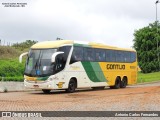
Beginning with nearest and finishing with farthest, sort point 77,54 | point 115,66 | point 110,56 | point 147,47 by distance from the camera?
point 77,54
point 110,56
point 115,66
point 147,47

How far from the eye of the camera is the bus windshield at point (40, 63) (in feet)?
89.0

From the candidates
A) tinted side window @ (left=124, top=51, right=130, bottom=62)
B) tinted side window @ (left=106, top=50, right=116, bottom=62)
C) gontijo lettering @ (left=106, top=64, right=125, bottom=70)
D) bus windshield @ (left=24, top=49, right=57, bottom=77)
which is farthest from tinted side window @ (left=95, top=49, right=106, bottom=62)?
bus windshield @ (left=24, top=49, right=57, bottom=77)

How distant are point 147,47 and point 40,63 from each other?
7110 cm

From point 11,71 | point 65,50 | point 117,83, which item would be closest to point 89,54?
point 65,50

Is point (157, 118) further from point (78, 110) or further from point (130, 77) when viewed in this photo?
point (130, 77)

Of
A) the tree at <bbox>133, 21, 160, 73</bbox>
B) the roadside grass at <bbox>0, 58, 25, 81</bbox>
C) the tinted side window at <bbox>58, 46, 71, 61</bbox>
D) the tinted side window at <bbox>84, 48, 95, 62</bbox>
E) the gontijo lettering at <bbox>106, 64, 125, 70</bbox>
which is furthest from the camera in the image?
the tree at <bbox>133, 21, 160, 73</bbox>

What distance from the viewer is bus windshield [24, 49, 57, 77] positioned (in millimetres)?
27125

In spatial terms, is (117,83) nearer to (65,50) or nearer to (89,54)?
(89,54)

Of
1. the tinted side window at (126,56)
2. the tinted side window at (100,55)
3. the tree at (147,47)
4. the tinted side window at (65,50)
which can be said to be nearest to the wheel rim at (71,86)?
the tinted side window at (65,50)

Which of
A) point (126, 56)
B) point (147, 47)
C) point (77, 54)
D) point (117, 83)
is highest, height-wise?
point (147, 47)

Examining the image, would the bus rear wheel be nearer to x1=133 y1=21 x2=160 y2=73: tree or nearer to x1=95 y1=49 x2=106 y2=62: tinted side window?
x1=95 y1=49 x2=106 y2=62: tinted side window

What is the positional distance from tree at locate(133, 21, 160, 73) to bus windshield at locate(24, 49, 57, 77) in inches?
2605

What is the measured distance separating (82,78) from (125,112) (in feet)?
52.4

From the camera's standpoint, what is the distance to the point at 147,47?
316ft
